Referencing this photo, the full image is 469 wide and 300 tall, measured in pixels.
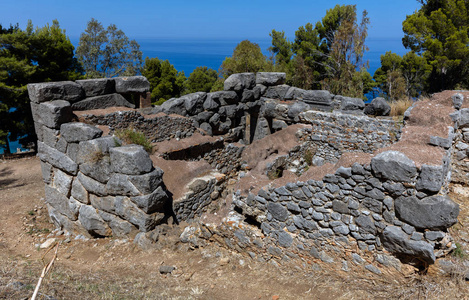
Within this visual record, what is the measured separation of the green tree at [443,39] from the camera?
53.1 feet

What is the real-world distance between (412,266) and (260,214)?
2404 mm

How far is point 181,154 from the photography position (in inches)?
379

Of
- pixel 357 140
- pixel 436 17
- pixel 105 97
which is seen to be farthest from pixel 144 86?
pixel 436 17

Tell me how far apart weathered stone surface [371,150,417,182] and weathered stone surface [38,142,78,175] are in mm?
6033

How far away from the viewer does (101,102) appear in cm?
902

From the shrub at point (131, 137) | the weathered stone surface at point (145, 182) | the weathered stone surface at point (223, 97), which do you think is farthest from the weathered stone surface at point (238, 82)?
the weathered stone surface at point (145, 182)

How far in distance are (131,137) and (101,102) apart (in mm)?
1562

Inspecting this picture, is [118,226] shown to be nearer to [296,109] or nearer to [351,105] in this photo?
[296,109]

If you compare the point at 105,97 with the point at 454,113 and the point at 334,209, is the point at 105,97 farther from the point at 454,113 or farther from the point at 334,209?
the point at 454,113

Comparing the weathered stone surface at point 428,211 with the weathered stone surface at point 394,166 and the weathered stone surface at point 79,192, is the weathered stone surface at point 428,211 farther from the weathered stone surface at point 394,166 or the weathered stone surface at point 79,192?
the weathered stone surface at point 79,192

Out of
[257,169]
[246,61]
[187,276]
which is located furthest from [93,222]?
[246,61]

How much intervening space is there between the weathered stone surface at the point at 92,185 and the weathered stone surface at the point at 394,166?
17.2 feet

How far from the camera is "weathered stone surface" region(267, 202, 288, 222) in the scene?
218 inches

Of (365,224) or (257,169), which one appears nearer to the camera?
(365,224)
